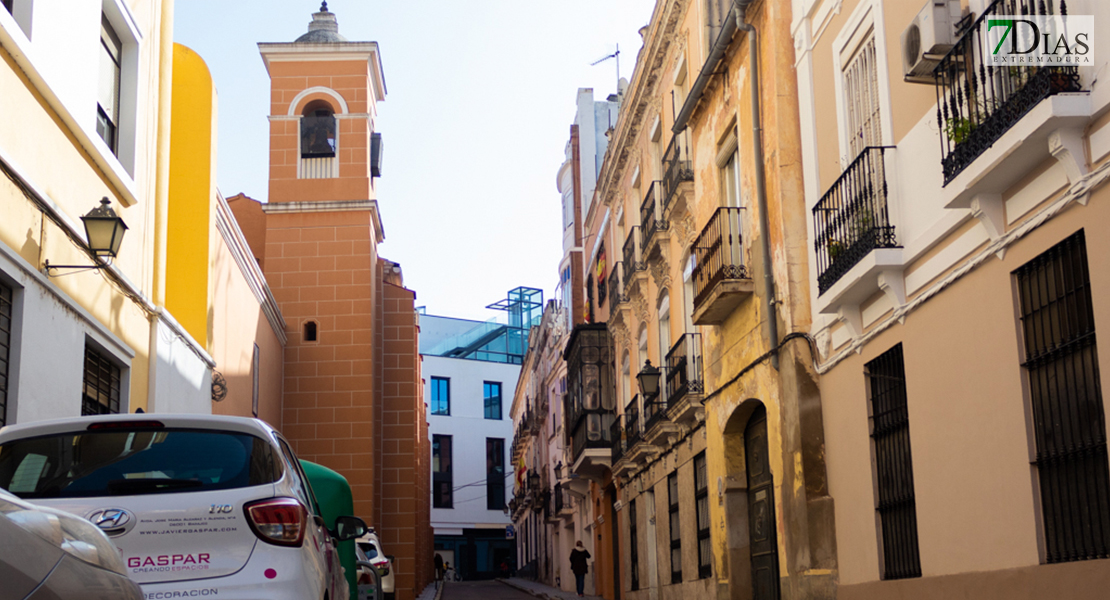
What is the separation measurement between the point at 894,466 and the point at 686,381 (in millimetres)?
7422

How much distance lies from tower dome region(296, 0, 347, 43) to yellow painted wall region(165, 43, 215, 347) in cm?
1302

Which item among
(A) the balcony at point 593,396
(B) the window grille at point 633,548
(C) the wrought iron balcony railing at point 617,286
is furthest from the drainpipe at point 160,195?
(A) the balcony at point 593,396

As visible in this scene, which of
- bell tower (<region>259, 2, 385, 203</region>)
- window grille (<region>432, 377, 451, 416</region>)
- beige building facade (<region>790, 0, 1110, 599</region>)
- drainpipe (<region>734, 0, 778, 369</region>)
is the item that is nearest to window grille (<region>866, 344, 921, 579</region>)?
beige building facade (<region>790, 0, 1110, 599</region>)

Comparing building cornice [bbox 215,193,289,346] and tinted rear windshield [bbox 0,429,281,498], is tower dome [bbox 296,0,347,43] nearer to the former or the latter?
building cornice [bbox 215,193,289,346]

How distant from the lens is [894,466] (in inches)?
410

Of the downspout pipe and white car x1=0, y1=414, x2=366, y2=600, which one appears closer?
white car x1=0, y1=414, x2=366, y2=600

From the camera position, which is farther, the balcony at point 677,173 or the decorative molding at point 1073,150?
the balcony at point 677,173

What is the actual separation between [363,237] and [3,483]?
22584 mm

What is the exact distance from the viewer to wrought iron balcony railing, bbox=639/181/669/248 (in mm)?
19969

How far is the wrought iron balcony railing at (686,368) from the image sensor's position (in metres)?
17.4

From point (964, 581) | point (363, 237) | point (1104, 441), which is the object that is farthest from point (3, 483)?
point (363, 237)

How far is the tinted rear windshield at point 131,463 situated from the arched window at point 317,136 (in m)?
23.1

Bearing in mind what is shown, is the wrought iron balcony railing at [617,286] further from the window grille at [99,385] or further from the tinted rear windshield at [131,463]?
the tinted rear windshield at [131,463]

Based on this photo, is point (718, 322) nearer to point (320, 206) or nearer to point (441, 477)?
point (320, 206)
